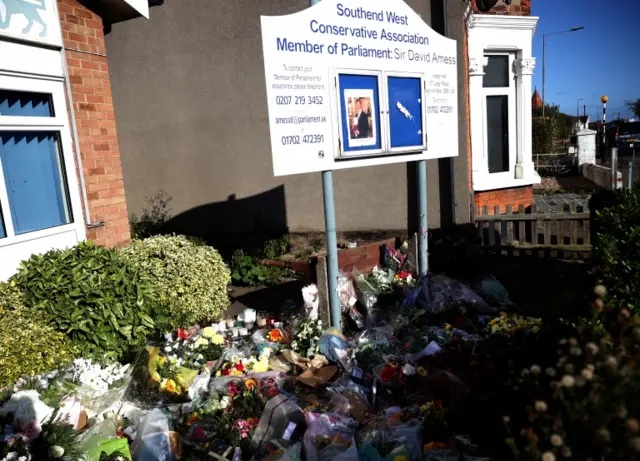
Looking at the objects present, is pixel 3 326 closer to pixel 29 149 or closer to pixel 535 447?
pixel 29 149

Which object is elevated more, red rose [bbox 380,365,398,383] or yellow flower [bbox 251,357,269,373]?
red rose [bbox 380,365,398,383]

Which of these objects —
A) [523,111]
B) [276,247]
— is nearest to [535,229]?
[523,111]

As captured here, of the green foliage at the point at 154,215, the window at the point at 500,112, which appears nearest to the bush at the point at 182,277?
A: the green foliage at the point at 154,215

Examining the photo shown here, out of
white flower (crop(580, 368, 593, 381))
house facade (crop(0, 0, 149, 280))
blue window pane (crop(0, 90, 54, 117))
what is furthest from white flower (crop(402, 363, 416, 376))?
blue window pane (crop(0, 90, 54, 117))

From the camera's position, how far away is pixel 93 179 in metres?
5.39

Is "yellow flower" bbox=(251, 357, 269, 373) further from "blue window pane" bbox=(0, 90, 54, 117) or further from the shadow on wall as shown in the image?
the shadow on wall

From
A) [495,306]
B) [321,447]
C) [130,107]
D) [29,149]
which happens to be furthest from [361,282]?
[130,107]

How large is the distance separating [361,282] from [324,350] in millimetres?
1116

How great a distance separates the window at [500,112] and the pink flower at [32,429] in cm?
758

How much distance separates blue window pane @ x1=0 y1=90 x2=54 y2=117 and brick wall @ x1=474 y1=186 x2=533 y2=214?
6.36 metres

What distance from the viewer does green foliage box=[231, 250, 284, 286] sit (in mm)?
7363

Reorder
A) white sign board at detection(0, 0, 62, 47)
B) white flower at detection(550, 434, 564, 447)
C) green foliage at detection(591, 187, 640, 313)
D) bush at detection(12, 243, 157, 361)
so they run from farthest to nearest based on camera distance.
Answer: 1. white sign board at detection(0, 0, 62, 47)
2. bush at detection(12, 243, 157, 361)
3. green foliage at detection(591, 187, 640, 313)
4. white flower at detection(550, 434, 564, 447)

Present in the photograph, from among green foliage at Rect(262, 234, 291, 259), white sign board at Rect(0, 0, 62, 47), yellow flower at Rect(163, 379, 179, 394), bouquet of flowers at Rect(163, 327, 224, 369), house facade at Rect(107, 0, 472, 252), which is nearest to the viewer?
yellow flower at Rect(163, 379, 179, 394)

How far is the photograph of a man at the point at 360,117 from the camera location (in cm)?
455
